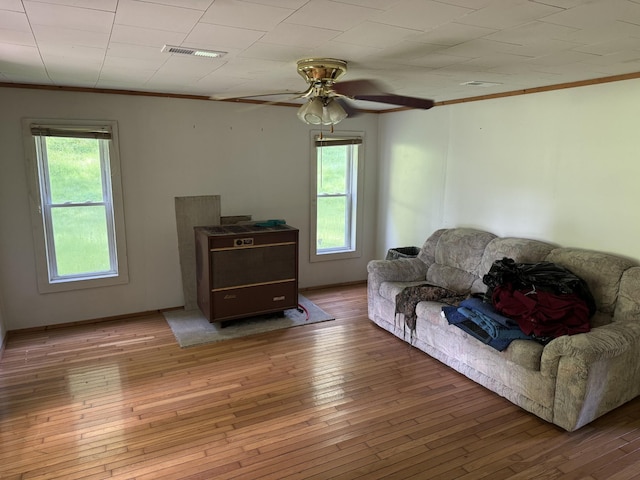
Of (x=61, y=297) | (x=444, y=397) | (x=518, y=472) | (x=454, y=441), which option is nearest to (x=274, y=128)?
(x=61, y=297)

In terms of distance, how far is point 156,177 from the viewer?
15.1 feet

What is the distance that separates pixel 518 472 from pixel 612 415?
1.01 m

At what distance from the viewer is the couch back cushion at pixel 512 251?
374 centimetres

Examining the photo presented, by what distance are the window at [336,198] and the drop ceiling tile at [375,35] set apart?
3.06 m

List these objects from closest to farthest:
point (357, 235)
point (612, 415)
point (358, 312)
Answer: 1. point (612, 415)
2. point (358, 312)
3. point (357, 235)

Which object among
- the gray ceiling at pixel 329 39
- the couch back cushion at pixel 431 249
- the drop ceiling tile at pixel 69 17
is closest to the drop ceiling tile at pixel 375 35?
the gray ceiling at pixel 329 39

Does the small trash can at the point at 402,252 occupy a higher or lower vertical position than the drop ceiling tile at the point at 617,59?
lower

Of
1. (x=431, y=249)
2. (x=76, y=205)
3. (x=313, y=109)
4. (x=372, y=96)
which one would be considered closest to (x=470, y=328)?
(x=431, y=249)

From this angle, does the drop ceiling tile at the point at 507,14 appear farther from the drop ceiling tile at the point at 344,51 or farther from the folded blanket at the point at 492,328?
the folded blanket at the point at 492,328

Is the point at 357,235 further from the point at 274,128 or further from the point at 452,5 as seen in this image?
the point at 452,5

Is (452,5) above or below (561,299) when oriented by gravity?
above

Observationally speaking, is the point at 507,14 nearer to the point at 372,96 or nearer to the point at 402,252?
the point at 372,96

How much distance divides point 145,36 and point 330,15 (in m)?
1.01

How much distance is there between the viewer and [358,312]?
494 cm
